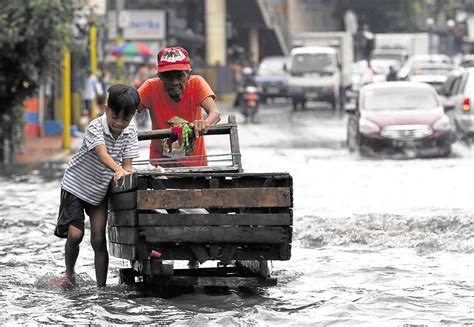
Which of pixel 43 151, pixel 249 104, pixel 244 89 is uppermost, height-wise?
pixel 244 89

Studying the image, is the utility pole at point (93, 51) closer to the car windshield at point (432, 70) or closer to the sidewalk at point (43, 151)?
the sidewalk at point (43, 151)

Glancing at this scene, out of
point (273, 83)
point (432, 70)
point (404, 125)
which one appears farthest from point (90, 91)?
point (273, 83)

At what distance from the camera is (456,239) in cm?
1220

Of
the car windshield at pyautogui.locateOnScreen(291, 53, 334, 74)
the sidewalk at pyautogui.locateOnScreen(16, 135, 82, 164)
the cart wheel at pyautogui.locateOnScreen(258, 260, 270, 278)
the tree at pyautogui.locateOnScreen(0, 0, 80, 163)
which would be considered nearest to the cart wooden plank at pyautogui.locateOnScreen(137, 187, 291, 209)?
the cart wheel at pyautogui.locateOnScreen(258, 260, 270, 278)

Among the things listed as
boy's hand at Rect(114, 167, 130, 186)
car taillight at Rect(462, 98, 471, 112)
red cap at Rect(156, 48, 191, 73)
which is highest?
red cap at Rect(156, 48, 191, 73)

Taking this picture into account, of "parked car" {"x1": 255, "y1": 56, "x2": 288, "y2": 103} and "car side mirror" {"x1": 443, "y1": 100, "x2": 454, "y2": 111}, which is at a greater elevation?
"car side mirror" {"x1": 443, "y1": 100, "x2": 454, "y2": 111}

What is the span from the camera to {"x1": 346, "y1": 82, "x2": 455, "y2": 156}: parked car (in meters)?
24.5

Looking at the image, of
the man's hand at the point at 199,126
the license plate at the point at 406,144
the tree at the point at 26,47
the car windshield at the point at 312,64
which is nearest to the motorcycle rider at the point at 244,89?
the car windshield at the point at 312,64

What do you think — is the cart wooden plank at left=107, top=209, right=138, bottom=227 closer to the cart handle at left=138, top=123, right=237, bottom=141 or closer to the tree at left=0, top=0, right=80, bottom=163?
the cart handle at left=138, top=123, right=237, bottom=141

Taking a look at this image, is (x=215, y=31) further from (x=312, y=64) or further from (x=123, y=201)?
(x=123, y=201)

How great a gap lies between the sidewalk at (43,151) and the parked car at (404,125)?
5.44m

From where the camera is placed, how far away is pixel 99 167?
9000mm

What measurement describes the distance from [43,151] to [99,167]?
712 inches

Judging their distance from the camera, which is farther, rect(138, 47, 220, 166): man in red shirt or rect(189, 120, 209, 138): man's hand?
rect(138, 47, 220, 166): man in red shirt
